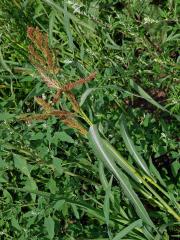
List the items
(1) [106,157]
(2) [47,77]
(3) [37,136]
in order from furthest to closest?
(3) [37,136], (1) [106,157], (2) [47,77]

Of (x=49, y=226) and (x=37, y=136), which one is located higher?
(x=37, y=136)

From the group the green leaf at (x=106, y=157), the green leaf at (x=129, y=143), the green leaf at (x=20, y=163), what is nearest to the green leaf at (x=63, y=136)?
the green leaf at (x=20, y=163)

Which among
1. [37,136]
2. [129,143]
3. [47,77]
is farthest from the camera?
[37,136]

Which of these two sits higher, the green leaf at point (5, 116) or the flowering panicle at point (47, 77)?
the flowering panicle at point (47, 77)

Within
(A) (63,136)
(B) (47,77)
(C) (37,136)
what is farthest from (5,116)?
(B) (47,77)

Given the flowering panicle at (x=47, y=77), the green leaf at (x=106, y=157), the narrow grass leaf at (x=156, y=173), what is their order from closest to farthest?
the flowering panicle at (x=47, y=77)
the green leaf at (x=106, y=157)
the narrow grass leaf at (x=156, y=173)

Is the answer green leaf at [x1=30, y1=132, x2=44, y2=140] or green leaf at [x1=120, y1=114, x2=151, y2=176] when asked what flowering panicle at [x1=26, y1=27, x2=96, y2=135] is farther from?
green leaf at [x1=30, y1=132, x2=44, y2=140]

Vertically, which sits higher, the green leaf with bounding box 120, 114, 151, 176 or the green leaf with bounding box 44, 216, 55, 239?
the green leaf with bounding box 120, 114, 151, 176

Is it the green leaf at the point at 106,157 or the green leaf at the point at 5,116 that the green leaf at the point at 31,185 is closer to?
the green leaf at the point at 5,116

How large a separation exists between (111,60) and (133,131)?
1.21ft

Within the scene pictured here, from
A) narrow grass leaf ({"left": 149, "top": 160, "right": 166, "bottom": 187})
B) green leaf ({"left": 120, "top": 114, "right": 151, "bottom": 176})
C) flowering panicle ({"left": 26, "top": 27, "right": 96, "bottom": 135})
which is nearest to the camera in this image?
flowering panicle ({"left": 26, "top": 27, "right": 96, "bottom": 135})

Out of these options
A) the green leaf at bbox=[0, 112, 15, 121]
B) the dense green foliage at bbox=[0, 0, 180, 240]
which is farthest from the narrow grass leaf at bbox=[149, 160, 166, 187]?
the green leaf at bbox=[0, 112, 15, 121]

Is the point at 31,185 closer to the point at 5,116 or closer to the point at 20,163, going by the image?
the point at 20,163

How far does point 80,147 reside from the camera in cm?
233
